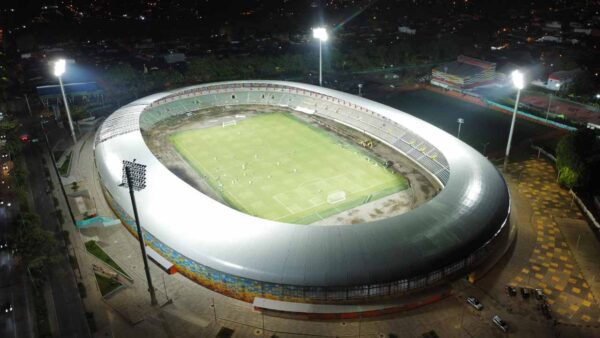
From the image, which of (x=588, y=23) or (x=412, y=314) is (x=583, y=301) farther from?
(x=588, y=23)

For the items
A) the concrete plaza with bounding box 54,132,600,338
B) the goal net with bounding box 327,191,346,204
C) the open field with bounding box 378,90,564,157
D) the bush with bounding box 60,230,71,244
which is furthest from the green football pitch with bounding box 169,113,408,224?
the open field with bounding box 378,90,564,157

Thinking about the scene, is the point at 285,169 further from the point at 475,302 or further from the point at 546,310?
the point at 546,310

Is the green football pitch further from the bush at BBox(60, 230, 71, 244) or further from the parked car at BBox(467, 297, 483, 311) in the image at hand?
the parked car at BBox(467, 297, 483, 311)

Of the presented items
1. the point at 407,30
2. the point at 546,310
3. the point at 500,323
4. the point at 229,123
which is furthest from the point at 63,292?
the point at 407,30

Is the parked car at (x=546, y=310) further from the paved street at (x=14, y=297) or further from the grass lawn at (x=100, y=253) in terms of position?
the paved street at (x=14, y=297)

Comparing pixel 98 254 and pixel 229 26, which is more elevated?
pixel 229 26

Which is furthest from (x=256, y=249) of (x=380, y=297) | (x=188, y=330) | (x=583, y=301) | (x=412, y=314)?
(x=583, y=301)

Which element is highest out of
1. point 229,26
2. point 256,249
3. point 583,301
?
point 229,26

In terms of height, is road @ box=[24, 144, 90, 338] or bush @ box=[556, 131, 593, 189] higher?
bush @ box=[556, 131, 593, 189]
